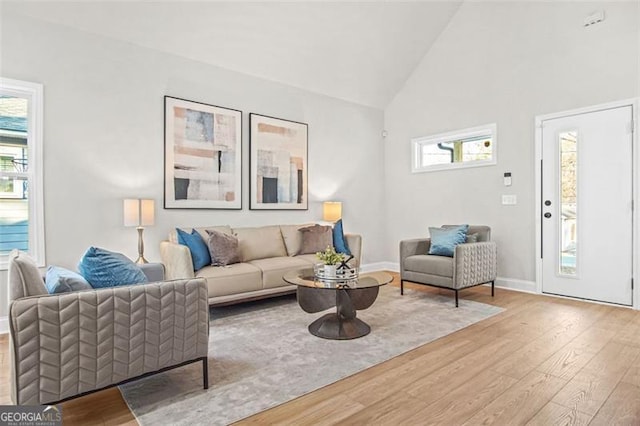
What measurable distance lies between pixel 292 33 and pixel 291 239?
2.56 metres

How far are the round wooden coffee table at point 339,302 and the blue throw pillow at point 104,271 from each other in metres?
1.29

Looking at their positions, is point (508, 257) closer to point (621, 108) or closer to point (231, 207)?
point (621, 108)

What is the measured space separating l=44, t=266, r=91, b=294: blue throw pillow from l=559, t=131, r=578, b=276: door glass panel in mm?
4752

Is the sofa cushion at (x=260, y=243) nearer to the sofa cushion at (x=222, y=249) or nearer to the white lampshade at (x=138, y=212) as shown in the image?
the sofa cushion at (x=222, y=249)

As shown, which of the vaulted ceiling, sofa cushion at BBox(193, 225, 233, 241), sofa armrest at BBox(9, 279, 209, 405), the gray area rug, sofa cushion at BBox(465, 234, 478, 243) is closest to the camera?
sofa armrest at BBox(9, 279, 209, 405)

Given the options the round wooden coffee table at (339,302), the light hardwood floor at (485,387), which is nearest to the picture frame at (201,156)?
the round wooden coffee table at (339,302)

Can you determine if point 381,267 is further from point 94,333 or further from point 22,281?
point 22,281

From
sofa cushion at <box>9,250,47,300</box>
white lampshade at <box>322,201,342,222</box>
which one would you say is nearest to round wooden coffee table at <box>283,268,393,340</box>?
sofa cushion at <box>9,250,47,300</box>

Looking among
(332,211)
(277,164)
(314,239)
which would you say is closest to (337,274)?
(314,239)

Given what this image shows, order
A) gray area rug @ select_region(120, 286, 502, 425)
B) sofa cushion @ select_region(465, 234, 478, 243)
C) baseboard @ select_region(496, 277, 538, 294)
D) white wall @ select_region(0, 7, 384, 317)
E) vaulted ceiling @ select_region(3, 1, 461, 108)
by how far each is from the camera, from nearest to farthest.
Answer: gray area rug @ select_region(120, 286, 502, 425), white wall @ select_region(0, 7, 384, 317), vaulted ceiling @ select_region(3, 1, 461, 108), sofa cushion @ select_region(465, 234, 478, 243), baseboard @ select_region(496, 277, 538, 294)

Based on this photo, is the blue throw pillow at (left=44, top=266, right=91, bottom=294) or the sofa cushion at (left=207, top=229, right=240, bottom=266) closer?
the blue throw pillow at (left=44, top=266, right=91, bottom=294)

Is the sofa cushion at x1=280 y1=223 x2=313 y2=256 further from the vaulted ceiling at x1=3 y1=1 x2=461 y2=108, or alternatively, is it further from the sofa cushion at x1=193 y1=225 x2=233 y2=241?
the vaulted ceiling at x1=3 y1=1 x2=461 y2=108

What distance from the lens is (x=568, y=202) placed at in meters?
4.31

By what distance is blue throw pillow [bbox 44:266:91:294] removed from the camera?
185 cm
